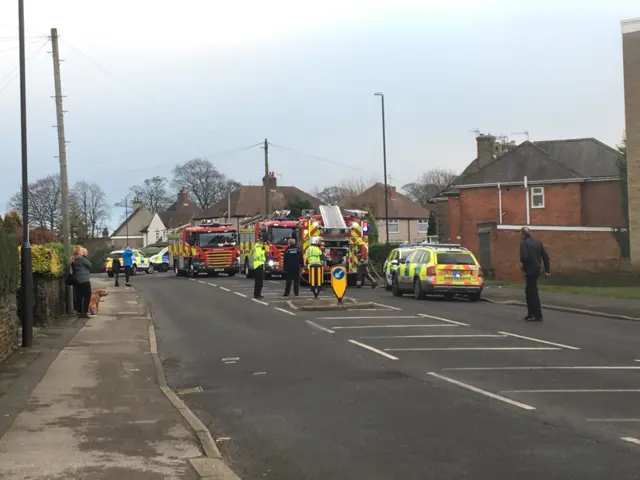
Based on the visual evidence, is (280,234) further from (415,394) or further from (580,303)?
(415,394)

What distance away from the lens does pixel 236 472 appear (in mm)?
6438

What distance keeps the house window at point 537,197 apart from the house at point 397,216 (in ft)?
110

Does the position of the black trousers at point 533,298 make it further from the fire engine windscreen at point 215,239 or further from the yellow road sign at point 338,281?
the fire engine windscreen at point 215,239

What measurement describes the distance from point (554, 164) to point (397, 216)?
35.8 metres

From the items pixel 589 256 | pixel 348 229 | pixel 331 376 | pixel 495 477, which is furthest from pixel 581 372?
pixel 589 256

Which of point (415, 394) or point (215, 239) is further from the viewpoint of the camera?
point (215, 239)

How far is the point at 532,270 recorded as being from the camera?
1769 centimetres

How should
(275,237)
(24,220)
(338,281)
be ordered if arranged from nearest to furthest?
1. (24,220)
2. (338,281)
3. (275,237)

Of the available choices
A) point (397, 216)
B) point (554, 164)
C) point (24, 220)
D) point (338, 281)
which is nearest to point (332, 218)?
point (338, 281)

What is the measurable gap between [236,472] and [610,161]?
4343 cm

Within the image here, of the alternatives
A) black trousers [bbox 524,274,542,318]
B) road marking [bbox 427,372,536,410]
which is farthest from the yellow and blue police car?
road marking [bbox 427,372,536,410]

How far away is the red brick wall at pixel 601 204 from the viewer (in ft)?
146

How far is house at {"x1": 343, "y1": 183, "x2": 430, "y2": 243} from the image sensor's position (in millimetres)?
81125

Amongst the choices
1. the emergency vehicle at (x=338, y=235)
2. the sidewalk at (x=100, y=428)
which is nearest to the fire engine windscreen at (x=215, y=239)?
the emergency vehicle at (x=338, y=235)
